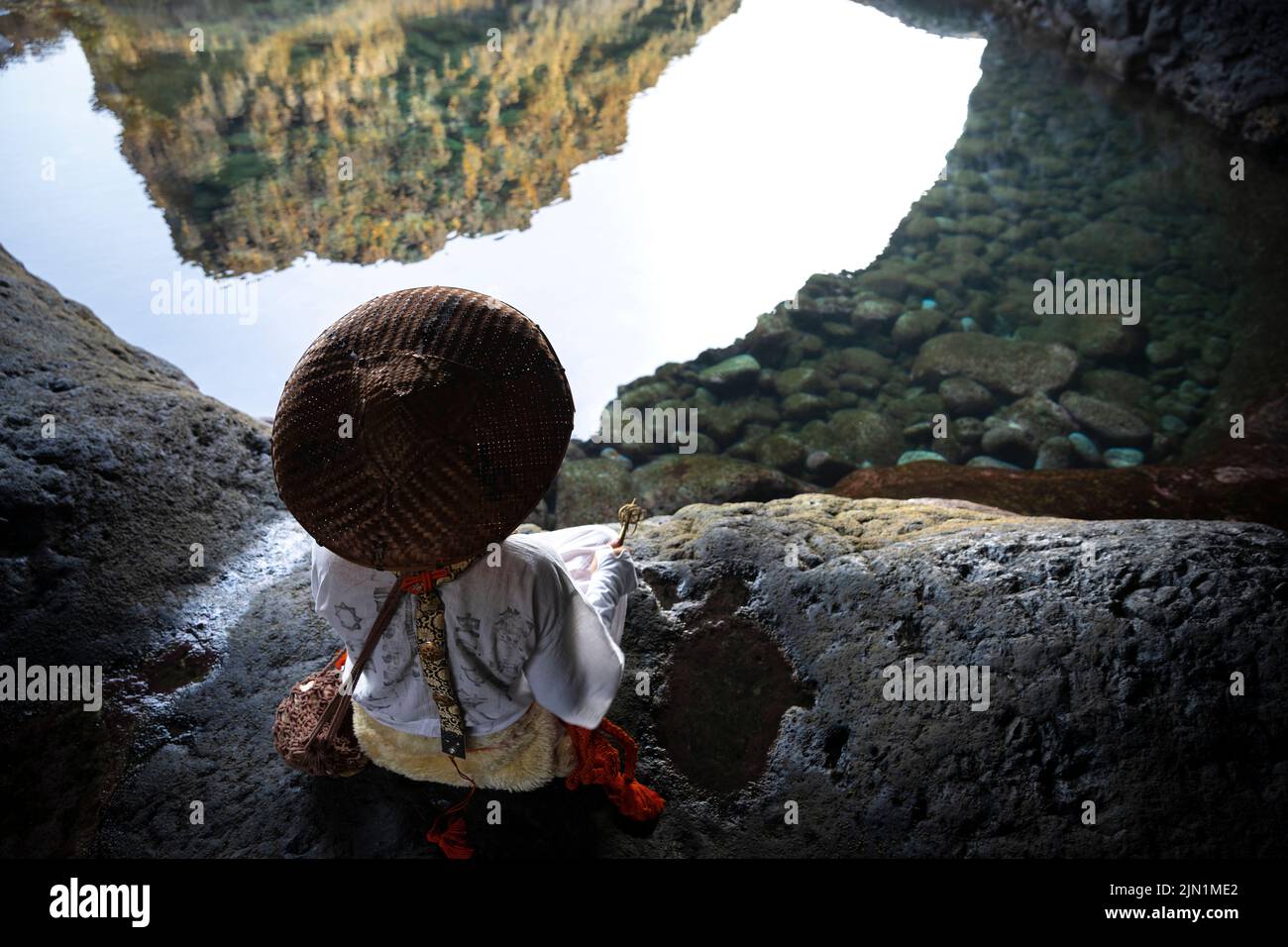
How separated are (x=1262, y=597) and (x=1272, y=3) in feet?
26.6

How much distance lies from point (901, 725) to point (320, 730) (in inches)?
57.3

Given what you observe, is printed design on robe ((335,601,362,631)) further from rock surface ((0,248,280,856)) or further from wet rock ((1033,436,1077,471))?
wet rock ((1033,436,1077,471))

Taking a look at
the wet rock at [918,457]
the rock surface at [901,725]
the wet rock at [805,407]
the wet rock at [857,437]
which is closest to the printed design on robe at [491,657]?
the rock surface at [901,725]

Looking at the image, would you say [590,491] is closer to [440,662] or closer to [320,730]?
[320,730]

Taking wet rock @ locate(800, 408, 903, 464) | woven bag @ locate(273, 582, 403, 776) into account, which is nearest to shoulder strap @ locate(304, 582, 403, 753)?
woven bag @ locate(273, 582, 403, 776)

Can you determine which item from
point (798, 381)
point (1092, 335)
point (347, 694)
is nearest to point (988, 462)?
point (798, 381)

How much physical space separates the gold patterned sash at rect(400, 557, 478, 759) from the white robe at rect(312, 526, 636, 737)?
0.06 ft

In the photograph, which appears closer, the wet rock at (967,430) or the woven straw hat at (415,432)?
the woven straw hat at (415,432)

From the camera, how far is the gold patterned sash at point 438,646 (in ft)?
5.82

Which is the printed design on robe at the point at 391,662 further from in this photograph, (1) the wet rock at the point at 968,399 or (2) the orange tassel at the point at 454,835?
(1) the wet rock at the point at 968,399

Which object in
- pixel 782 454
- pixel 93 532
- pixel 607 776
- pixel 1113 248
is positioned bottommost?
pixel 607 776

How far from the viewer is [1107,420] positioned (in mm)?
5699

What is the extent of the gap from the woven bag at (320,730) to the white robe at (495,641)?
139mm

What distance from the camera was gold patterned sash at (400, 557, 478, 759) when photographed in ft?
5.82
